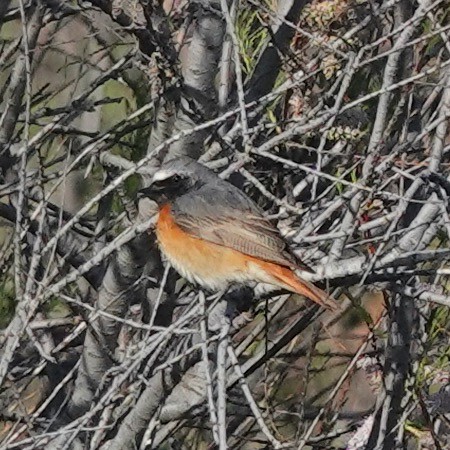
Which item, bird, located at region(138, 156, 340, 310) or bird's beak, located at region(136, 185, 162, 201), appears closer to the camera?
bird, located at region(138, 156, 340, 310)

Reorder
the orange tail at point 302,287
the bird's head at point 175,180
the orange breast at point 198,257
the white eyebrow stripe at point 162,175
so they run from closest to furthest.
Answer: the orange tail at point 302,287 → the bird's head at point 175,180 → the white eyebrow stripe at point 162,175 → the orange breast at point 198,257

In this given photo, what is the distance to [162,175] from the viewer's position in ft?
12.8

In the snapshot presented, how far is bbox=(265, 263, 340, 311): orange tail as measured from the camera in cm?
359

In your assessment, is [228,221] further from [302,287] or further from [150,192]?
[302,287]

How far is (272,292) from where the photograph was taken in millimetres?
3938

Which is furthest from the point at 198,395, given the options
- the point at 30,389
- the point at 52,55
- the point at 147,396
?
the point at 52,55

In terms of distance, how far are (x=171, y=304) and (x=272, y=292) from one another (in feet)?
1.29

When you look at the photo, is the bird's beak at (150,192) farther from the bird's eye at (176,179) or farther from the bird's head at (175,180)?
the bird's eye at (176,179)

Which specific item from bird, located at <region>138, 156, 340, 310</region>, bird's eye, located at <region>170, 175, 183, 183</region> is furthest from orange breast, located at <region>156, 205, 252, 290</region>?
bird's eye, located at <region>170, 175, 183, 183</region>

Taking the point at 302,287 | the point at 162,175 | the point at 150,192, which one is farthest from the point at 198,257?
the point at 302,287

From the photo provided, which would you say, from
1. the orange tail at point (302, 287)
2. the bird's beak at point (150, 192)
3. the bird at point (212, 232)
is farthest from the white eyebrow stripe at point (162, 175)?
the orange tail at point (302, 287)

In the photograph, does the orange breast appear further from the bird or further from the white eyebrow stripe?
the white eyebrow stripe

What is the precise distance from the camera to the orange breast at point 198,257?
13.2 feet

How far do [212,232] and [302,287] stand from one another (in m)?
0.70
